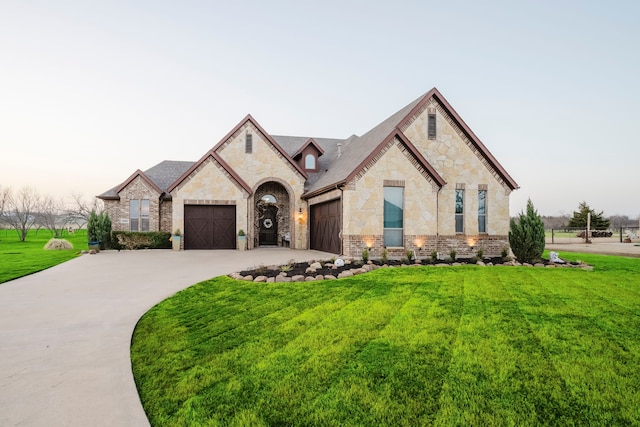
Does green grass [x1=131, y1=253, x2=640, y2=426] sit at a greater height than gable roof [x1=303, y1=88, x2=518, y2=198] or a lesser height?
lesser

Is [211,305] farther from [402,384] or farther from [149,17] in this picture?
[149,17]

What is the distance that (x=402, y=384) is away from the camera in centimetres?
378

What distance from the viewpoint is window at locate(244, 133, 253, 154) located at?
2244 centimetres

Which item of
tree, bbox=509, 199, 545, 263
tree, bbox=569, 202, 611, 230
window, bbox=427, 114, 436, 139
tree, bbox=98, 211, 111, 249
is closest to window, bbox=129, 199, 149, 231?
tree, bbox=98, 211, 111, 249

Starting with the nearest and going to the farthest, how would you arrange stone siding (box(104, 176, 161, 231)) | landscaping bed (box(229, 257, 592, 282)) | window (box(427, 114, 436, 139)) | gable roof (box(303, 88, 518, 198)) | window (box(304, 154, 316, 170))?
landscaping bed (box(229, 257, 592, 282))
gable roof (box(303, 88, 518, 198))
window (box(427, 114, 436, 139))
stone siding (box(104, 176, 161, 231))
window (box(304, 154, 316, 170))

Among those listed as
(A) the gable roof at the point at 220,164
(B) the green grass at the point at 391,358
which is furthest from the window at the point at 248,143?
(B) the green grass at the point at 391,358

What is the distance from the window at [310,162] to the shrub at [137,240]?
10274mm

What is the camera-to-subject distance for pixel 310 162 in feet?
81.3

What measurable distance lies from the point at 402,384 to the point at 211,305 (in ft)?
15.7

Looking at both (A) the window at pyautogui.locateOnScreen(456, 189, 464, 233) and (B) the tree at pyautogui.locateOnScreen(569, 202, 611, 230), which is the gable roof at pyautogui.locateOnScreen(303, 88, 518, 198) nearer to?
(A) the window at pyautogui.locateOnScreen(456, 189, 464, 233)

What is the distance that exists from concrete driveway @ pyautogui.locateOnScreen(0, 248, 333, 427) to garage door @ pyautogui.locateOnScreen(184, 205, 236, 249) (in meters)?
10.8

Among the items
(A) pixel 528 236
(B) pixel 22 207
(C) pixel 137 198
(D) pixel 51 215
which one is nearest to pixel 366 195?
(A) pixel 528 236

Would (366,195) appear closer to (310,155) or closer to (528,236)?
(528,236)

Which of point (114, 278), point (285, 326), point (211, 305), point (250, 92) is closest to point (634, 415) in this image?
point (285, 326)
